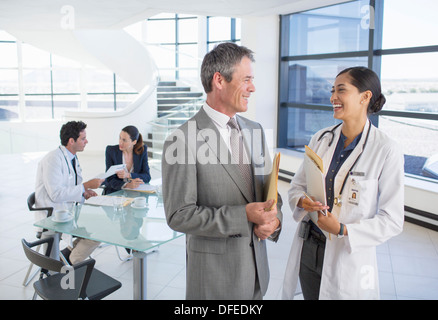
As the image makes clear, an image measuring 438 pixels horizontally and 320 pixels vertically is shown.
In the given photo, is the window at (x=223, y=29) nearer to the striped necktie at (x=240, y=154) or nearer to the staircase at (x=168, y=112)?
the staircase at (x=168, y=112)

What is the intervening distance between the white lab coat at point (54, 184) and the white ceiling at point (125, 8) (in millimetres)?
3619

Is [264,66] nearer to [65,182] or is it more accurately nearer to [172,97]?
[172,97]

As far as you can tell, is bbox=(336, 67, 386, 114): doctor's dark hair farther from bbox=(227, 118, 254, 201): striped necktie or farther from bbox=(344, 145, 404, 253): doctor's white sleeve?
bbox=(227, 118, 254, 201): striped necktie

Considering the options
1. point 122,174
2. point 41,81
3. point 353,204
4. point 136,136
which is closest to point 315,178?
point 353,204

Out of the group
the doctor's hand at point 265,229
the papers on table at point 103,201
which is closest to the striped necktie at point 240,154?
the doctor's hand at point 265,229

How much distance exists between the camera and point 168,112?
1044 centimetres

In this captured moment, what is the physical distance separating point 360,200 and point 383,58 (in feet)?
16.5

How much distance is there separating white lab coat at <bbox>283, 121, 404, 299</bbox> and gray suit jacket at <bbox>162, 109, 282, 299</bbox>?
376 mm

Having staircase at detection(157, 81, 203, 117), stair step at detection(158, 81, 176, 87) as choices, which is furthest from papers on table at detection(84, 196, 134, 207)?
stair step at detection(158, 81, 176, 87)

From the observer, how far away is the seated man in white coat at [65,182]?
3.34 meters

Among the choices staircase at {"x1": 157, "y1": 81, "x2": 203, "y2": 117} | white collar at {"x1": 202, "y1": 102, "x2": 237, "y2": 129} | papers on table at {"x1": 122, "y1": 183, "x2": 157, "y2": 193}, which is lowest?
papers on table at {"x1": 122, "y1": 183, "x2": 157, "y2": 193}

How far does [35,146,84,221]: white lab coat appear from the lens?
11.1 feet
